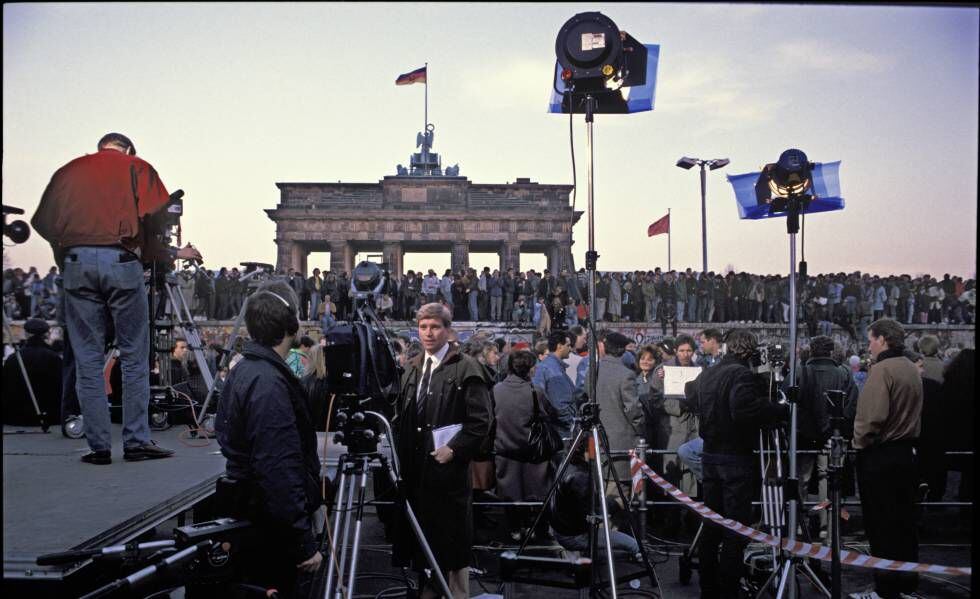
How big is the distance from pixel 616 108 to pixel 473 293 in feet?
72.4

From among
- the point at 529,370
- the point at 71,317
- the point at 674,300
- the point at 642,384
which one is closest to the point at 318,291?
the point at 674,300

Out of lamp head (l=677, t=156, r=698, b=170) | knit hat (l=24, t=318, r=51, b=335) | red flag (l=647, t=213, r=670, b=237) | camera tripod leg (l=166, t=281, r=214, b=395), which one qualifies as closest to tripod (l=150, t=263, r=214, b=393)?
camera tripod leg (l=166, t=281, r=214, b=395)

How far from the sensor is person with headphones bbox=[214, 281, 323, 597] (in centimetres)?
321

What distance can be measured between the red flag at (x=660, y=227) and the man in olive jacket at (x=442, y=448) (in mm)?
27182

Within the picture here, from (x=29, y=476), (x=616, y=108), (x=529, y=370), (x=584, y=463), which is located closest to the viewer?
(x=29, y=476)

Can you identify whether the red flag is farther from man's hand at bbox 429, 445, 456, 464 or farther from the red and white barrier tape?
man's hand at bbox 429, 445, 456, 464

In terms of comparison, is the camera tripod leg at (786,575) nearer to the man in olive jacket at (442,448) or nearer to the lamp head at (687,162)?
the man in olive jacket at (442,448)

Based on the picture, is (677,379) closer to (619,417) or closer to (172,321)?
(619,417)

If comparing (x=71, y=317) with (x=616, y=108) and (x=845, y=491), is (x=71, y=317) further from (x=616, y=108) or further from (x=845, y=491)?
(x=845, y=491)

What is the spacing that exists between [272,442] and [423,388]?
1.69m

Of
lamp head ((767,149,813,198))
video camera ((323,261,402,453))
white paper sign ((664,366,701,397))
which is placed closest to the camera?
video camera ((323,261,402,453))

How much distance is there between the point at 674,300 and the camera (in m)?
28.2

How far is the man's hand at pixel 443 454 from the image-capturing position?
4445 millimetres

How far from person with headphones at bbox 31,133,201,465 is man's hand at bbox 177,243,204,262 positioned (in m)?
0.99
